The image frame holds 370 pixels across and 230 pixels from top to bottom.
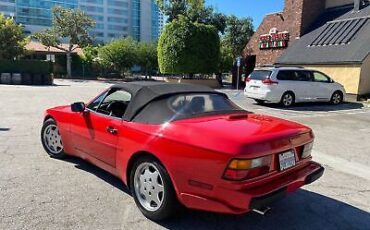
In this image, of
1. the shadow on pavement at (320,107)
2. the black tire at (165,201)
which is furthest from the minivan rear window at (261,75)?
the black tire at (165,201)

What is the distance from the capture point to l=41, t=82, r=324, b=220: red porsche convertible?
10.6ft

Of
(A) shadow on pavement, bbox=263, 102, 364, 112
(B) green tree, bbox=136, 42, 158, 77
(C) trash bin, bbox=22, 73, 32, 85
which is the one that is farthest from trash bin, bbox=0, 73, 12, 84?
(A) shadow on pavement, bbox=263, 102, 364, 112

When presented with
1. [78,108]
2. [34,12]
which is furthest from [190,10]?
[34,12]

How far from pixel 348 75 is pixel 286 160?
53.0 ft

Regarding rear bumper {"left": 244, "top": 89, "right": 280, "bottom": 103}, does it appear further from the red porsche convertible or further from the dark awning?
the red porsche convertible

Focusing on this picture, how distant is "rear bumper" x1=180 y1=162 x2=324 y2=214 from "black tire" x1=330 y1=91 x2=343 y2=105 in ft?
44.4

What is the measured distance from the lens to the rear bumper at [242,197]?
3.13 meters

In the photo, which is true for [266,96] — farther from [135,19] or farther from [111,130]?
[135,19]

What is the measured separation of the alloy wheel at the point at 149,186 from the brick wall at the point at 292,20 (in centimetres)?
2204

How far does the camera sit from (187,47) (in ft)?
91.3

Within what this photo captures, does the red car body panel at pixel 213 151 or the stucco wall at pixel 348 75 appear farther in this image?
the stucco wall at pixel 348 75

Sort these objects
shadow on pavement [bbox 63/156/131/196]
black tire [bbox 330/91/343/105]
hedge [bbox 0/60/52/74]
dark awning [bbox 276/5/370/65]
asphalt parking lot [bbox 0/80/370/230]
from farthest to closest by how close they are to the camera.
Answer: hedge [bbox 0/60/52/74]
dark awning [bbox 276/5/370/65]
black tire [bbox 330/91/343/105]
shadow on pavement [bbox 63/156/131/196]
asphalt parking lot [bbox 0/80/370/230]

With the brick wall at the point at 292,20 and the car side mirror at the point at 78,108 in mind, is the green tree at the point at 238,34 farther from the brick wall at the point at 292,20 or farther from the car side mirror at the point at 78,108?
the car side mirror at the point at 78,108

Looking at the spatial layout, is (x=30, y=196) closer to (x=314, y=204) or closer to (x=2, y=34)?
(x=314, y=204)
